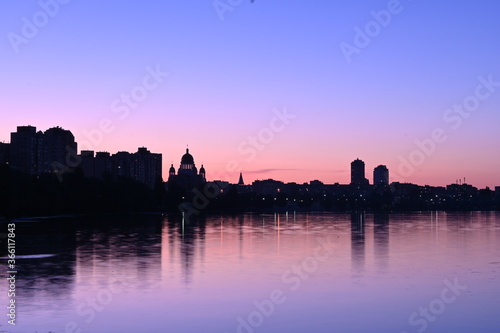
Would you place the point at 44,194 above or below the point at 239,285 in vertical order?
above

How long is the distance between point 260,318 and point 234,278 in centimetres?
1333

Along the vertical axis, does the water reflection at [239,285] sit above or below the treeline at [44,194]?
below

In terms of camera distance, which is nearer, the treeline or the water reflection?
the water reflection

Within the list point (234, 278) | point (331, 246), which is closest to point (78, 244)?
point (331, 246)

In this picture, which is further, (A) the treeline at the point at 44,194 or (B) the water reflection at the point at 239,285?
(A) the treeline at the point at 44,194

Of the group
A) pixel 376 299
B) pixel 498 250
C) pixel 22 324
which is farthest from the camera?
pixel 498 250

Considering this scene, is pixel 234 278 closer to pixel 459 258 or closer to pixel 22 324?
Answer: pixel 22 324

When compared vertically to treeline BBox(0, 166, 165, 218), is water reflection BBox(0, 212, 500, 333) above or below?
below

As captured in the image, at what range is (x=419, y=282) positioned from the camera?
4122 cm

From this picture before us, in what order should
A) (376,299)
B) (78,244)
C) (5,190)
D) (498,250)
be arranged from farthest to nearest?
(5,190) < (78,244) < (498,250) < (376,299)

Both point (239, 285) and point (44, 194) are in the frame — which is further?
point (44, 194)

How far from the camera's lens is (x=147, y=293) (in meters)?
36.1

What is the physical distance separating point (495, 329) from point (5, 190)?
11525cm

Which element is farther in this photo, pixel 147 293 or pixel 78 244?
pixel 78 244
